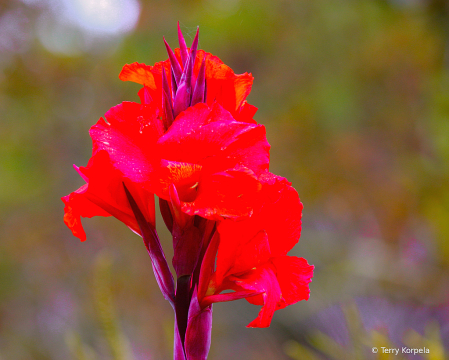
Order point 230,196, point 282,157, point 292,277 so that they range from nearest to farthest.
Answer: point 230,196, point 292,277, point 282,157

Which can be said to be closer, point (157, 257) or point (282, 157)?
point (157, 257)

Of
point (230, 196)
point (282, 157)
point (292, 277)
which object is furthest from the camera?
point (282, 157)

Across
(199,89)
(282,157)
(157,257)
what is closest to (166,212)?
(157,257)

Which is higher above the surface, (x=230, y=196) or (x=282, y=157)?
(x=230, y=196)

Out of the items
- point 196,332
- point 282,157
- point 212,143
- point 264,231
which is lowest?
point 282,157

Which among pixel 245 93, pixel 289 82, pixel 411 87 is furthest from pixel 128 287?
pixel 411 87

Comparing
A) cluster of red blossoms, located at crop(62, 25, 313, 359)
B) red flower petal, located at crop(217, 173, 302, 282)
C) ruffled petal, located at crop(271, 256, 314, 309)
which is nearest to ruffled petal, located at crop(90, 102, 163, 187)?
cluster of red blossoms, located at crop(62, 25, 313, 359)

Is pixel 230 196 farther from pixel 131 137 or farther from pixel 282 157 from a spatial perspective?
pixel 282 157

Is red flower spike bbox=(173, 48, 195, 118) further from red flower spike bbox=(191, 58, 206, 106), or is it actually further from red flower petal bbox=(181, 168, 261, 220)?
red flower petal bbox=(181, 168, 261, 220)
